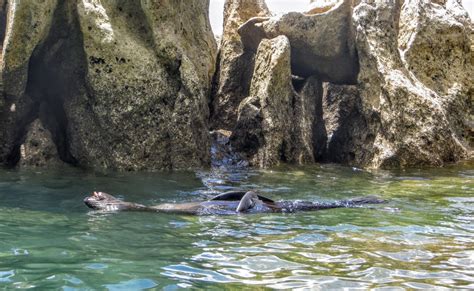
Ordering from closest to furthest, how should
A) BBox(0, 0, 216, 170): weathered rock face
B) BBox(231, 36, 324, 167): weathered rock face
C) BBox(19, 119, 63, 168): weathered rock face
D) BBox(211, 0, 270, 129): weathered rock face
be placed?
BBox(0, 0, 216, 170): weathered rock face, BBox(19, 119, 63, 168): weathered rock face, BBox(231, 36, 324, 167): weathered rock face, BBox(211, 0, 270, 129): weathered rock face

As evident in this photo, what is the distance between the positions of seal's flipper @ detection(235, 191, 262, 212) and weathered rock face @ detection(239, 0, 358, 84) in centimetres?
1012

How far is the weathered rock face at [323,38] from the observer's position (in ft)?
58.3

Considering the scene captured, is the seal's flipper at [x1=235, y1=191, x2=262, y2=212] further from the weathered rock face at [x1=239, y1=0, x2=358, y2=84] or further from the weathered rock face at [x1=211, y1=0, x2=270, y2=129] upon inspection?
the weathered rock face at [x1=211, y1=0, x2=270, y2=129]

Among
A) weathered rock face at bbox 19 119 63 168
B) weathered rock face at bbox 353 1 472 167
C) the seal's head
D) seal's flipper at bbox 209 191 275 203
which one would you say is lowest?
the seal's head

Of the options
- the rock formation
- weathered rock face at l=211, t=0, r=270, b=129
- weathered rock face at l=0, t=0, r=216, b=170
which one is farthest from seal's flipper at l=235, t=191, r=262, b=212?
weathered rock face at l=211, t=0, r=270, b=129

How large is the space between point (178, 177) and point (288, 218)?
546 cm

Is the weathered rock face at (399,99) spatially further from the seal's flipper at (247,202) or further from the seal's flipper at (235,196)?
the seal's flipper at (247,202)

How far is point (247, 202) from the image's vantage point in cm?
848

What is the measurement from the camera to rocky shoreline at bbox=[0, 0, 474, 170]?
46.4ft

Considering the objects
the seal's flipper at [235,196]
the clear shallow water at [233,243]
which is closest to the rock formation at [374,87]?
the clear shallow water at [233,243]

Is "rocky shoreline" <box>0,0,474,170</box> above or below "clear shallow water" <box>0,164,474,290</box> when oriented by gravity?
above

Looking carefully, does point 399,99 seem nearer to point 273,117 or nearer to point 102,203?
point 273,117

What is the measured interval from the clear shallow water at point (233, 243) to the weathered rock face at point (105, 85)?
332cm

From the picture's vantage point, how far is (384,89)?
16359 mm
